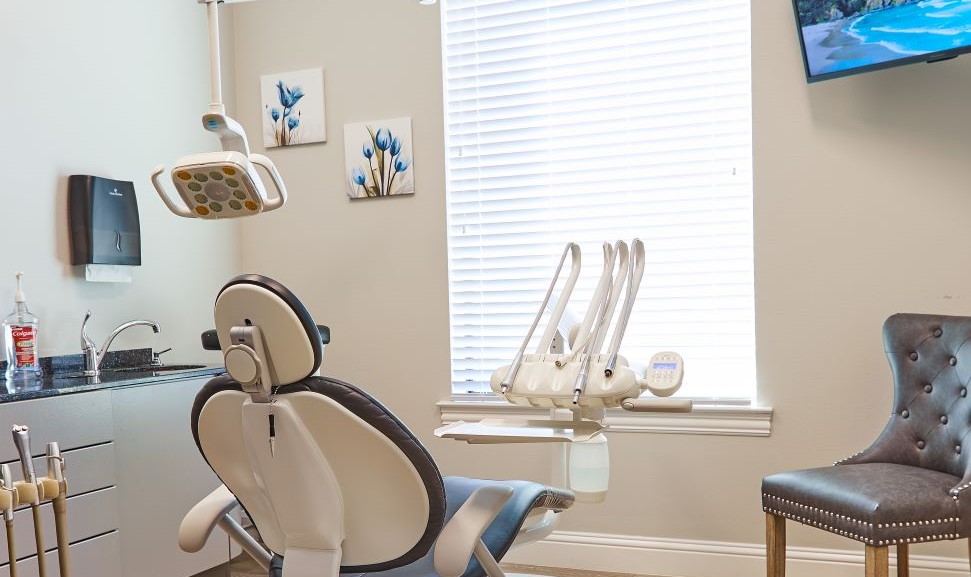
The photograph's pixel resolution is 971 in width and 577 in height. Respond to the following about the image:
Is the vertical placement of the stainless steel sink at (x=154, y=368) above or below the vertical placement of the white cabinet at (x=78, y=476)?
above

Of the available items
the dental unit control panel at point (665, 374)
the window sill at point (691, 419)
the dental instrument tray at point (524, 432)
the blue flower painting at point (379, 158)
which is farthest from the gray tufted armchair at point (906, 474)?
the blue flower painting at point (379, 158)

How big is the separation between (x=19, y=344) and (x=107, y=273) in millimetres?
509

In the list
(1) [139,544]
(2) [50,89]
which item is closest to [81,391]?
(1) [139,544]

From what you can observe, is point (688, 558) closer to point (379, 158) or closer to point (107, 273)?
point (379, 158)

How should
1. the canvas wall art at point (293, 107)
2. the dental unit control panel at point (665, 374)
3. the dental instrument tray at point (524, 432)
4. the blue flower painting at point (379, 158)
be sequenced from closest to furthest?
the dental instrument tray at point (524, 432)
the dental unit control panel at point (665, 374)
the blue flower painting at point (379, 158)
the canvas wall art at point (293, 107)

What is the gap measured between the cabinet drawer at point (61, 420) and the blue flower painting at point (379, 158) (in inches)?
56.3

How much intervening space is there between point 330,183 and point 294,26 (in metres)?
0.74

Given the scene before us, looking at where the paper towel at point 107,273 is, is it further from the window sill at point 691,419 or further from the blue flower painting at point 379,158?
the window sill at point 691,419

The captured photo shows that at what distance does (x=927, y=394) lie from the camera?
260cm

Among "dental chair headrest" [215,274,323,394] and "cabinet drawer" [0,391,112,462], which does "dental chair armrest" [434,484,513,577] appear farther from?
"cabinet drawer" [0,391,112,462]

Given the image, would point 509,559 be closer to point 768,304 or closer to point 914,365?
point 768,304

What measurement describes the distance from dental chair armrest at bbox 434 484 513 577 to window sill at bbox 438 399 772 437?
4.04 ft

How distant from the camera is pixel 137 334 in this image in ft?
10.9

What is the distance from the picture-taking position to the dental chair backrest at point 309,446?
161cm
